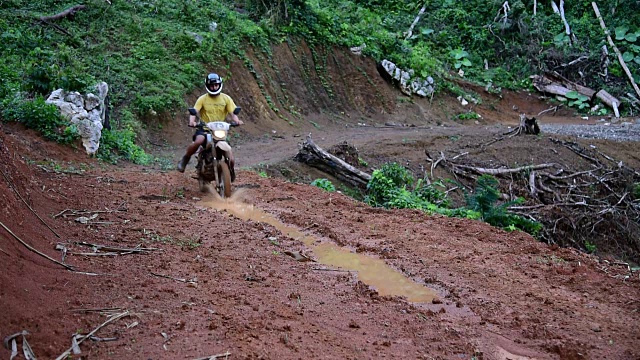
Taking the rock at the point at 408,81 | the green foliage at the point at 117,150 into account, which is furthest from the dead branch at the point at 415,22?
the green foliage at the point at 117,150

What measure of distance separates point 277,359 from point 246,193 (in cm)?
656

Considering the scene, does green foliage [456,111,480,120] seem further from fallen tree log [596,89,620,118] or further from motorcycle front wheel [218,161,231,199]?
motorcycle front wheel [218,161,231,199]

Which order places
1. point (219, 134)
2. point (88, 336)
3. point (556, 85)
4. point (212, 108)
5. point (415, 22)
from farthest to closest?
point (415, 22), point (556, 85), point (212, 108), point (219, 134), point (88, 336)

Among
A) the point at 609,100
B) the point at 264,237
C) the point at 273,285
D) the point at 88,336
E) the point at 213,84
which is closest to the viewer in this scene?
the point at 88,336

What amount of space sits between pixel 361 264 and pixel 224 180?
11.7 feet

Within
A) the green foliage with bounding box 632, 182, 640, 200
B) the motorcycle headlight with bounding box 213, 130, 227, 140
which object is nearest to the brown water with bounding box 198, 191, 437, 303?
the motorcycle headlight with bounding box 213, 130, 227, 140

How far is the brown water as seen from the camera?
20.1 ft

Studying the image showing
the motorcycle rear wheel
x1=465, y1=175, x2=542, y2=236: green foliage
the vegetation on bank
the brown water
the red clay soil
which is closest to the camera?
the red clay soil

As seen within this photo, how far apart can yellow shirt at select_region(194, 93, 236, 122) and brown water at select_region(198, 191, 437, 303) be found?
173cm

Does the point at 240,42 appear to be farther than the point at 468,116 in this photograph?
No

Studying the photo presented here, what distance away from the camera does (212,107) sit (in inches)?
392

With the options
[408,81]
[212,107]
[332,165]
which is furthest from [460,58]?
[212,107]

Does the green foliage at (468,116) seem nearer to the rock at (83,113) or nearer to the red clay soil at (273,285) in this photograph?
the rock at (83,113)

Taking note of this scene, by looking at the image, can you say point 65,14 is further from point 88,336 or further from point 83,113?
point 88,336
